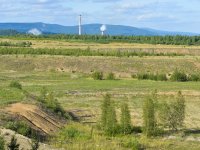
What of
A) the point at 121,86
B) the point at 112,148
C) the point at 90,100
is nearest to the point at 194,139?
the point at 112,148

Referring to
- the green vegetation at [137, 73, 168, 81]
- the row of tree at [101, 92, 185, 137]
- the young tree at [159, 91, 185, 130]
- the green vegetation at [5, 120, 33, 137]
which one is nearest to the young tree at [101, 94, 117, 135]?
the row of tree at [101, 92, 185, 137]

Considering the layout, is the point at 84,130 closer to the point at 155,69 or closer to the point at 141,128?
the point at 141,128

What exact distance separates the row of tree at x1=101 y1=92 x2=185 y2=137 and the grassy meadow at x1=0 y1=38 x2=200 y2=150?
0.81 m

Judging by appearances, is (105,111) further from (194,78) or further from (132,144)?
(194,78)

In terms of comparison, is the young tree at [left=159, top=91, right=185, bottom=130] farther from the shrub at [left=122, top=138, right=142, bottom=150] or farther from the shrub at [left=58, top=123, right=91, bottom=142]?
the shrub at [left=122, top=138, right=142, bottom=150]

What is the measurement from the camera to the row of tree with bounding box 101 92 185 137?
1433 inches

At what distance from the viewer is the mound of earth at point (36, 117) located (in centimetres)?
3481

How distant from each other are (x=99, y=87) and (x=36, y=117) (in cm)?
3462

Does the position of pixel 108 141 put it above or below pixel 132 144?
below

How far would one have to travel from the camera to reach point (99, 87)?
70.1 meters

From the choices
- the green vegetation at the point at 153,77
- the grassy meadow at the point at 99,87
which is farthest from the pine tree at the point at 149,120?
the green vegetation at the point at 153,77

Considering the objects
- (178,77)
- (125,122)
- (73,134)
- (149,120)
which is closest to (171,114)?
(149,120)

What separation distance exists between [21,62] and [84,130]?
69.3m

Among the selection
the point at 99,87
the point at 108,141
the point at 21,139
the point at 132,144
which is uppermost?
the point at 21,139
